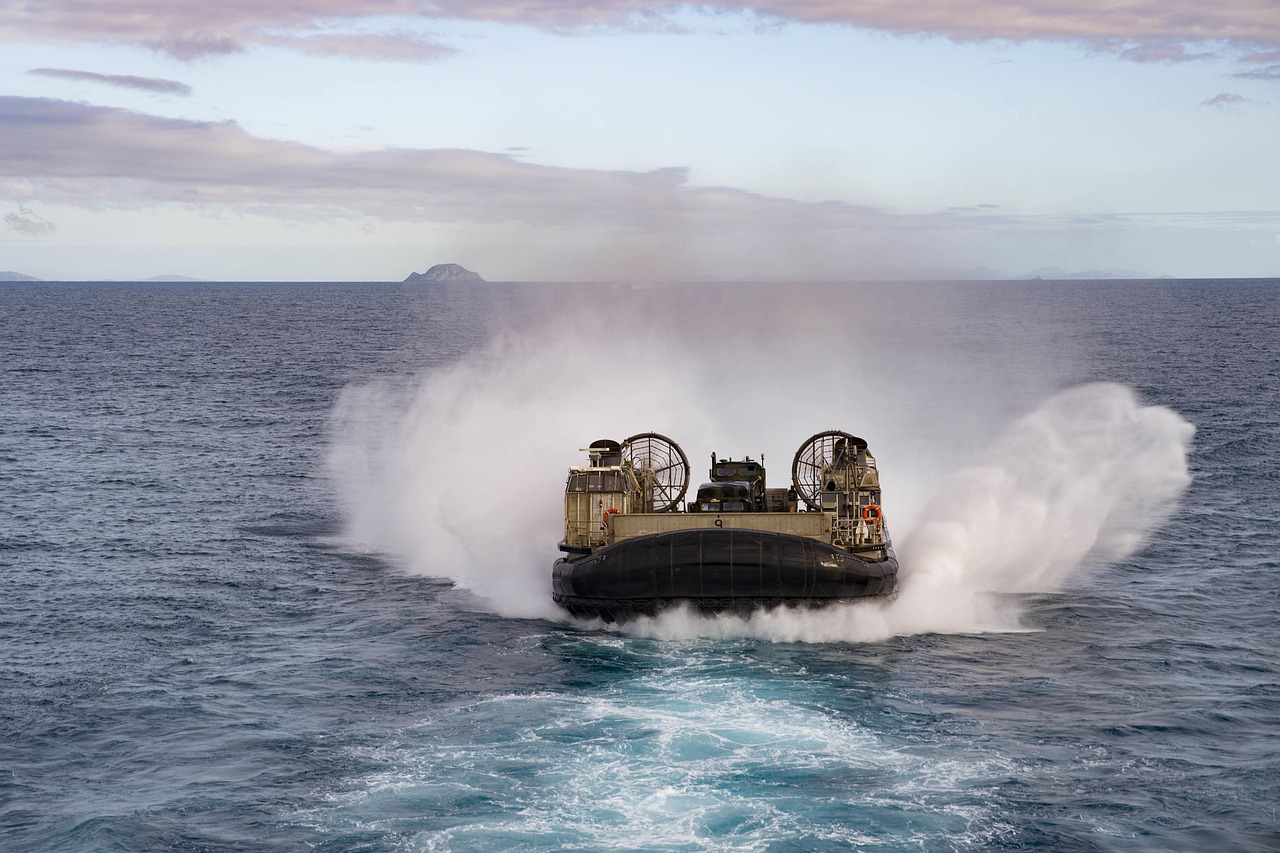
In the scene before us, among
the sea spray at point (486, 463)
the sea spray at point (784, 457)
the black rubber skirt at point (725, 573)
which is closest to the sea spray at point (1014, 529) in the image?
the sea spray at point (784, 457)

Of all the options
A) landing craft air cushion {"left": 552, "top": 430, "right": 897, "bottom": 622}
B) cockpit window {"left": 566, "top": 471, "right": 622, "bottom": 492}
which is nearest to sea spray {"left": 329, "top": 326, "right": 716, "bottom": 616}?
landing craft air cushion {"left": 552, "top": 430, "right": 897, "bottom": 622}

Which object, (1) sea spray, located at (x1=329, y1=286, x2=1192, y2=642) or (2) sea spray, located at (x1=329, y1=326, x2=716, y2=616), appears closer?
(1) sea spray, located at (x1=329, y1=286, x2=1192, y2=642)

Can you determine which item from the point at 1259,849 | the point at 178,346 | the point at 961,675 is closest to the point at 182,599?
the point at 961,675

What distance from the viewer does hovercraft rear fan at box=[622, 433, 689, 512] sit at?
44062 mm

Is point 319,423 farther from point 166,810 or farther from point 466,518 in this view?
point 166,810

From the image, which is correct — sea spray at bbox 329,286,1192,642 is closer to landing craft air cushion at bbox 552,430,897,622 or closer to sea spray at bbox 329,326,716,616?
sea spray at bbox 329,326,716,616

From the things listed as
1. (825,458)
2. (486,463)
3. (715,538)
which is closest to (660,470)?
(825,458)

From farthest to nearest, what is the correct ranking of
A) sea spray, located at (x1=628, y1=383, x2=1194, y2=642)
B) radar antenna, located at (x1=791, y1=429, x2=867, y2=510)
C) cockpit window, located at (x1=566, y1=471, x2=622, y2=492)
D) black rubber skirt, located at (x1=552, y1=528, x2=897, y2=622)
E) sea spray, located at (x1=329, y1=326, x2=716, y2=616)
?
sea spray, located at (x1=329, y1=326, x2=716, y2=616), radar antenna, located at (x1=791, y1=429, x2=867, y2=510), cockpit window, located at (x1=566, y1=471, x2=622, y2=492), sea spray, located at (x1=628, y1=383, x2=1194, y2=642), black rubber skirt, located at (x1=552, y1=528, x2=897, y2=622)

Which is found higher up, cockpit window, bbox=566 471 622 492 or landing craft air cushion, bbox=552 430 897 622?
cockpit window, bbox=566 471 622 492

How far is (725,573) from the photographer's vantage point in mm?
35750

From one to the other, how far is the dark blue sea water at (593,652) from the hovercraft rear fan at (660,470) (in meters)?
4.28

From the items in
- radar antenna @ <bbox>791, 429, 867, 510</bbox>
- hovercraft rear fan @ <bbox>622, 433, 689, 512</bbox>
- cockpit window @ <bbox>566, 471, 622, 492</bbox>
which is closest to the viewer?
cockpit window @ <bbox>566, 471, 622, 492</bbox>

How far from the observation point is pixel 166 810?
24.8 m

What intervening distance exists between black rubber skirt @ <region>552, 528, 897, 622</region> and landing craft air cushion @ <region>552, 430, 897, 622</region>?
0.03 metres
